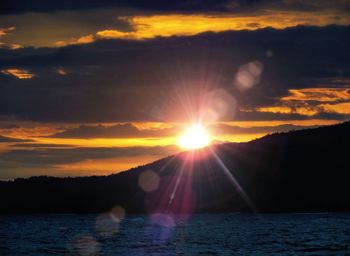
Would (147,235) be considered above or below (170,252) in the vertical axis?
above

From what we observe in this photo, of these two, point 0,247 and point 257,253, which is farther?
point 0,247

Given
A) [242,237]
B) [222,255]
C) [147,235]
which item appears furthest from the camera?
[147,235]

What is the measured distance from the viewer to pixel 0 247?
11731cm

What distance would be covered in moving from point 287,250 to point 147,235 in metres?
43.1

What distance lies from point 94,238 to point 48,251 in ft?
90.9

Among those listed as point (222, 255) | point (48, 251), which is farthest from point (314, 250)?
point (48, 251)

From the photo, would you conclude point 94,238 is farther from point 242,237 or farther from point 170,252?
point 170,252

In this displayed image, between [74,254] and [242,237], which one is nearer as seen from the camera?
[74,254]

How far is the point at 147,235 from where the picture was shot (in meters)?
139

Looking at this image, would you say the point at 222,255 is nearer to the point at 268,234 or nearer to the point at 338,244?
the point at 338,244

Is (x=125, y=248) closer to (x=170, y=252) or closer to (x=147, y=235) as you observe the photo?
(x=170, y=252)

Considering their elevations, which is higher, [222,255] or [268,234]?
[268,234]

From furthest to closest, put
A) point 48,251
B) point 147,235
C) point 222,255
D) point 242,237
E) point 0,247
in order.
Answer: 1. point 147,235
2. point 242,237
3. point 0,247
4. point 48,251
5. point 222,255

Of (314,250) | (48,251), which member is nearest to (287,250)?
(314,250)
